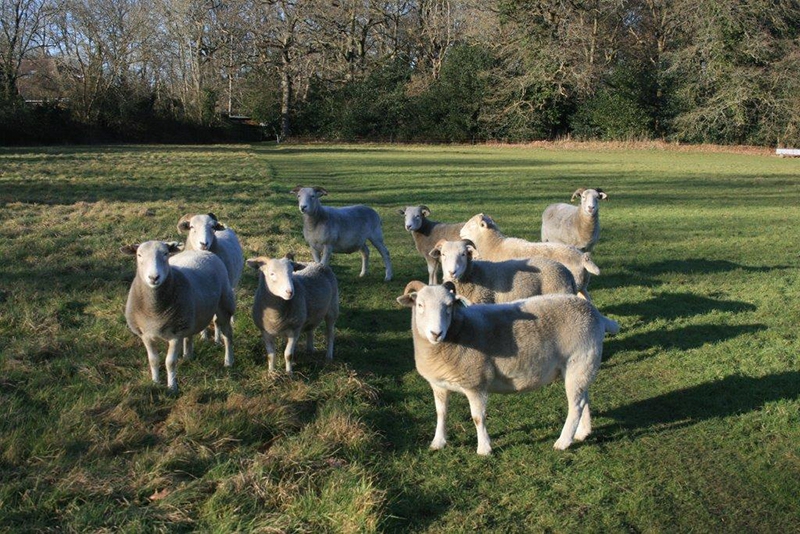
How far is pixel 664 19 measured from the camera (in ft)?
150

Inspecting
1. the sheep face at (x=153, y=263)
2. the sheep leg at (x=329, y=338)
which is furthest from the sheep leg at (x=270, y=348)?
the sheep face at (x=153, y=263)

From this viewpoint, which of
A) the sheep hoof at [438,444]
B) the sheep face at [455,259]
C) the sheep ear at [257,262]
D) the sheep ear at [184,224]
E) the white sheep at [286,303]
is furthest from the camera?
the sheep ear at [184,224]

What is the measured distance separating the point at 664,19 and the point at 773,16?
24.5ft

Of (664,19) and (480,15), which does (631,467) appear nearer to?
(664,19)

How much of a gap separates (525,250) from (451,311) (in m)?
3.34

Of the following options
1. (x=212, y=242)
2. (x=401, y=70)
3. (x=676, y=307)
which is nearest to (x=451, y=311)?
(x=212, y=242)

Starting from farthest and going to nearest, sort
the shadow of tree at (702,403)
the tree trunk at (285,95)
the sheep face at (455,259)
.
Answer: the tree trunk at (285,95) → the sheep face at (455,259) → the shadow of tree at (702,403)

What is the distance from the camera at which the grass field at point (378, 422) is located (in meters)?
3.73

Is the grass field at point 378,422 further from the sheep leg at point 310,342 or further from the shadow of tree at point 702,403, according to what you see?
the sheep leg at point 310,342

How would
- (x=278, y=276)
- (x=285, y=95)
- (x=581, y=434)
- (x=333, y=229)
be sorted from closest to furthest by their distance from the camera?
1. (x=581, y=434)
2. (x=278, y=276)
3. (x=333, y=229)
4. (x=285, y=95)

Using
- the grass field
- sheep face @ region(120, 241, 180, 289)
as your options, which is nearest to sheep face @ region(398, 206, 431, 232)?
the grass field

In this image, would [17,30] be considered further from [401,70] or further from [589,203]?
[589,203]

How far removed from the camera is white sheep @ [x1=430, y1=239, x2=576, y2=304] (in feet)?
20.8

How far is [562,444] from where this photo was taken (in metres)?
4.61
